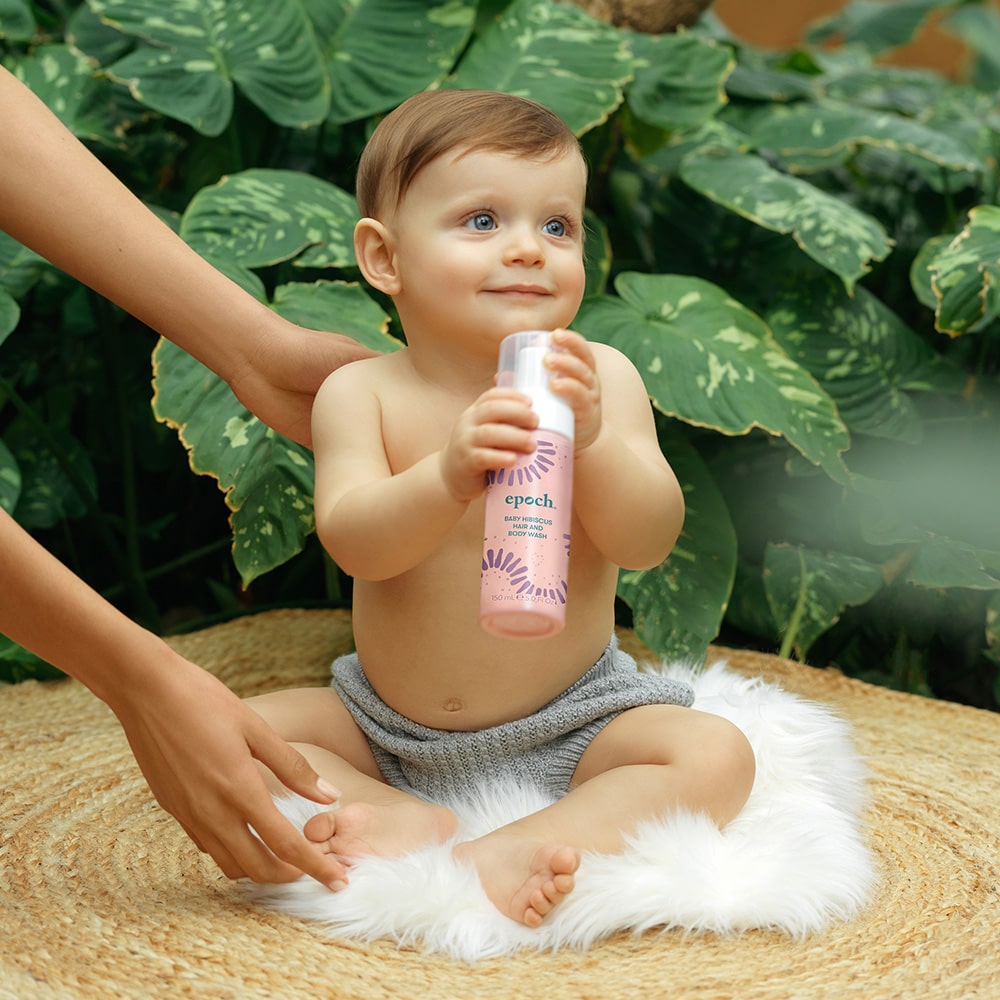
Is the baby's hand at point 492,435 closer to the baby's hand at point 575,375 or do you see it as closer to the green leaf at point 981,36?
the baby's hand at point 575,375

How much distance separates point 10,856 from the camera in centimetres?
87

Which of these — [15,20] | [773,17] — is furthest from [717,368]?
[773,17]

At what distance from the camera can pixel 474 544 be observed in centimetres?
91

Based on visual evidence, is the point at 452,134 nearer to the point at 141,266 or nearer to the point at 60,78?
the point at 141,266

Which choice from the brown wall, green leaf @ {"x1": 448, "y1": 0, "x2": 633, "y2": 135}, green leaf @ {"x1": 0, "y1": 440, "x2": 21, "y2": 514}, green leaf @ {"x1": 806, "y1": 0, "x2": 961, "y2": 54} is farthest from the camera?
the brown wall

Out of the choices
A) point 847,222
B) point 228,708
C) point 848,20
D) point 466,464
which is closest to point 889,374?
point 847,222

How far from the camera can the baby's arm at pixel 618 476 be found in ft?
2.55

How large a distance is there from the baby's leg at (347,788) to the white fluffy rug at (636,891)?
2 centimetres

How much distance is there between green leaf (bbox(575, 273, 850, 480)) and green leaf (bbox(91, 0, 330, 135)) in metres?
0.51

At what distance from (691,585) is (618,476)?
526 millimetres

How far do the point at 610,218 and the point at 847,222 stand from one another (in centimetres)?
56

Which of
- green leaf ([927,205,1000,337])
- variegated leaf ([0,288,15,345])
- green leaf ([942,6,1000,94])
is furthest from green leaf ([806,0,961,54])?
variegated leaf ([0,288,15,345])

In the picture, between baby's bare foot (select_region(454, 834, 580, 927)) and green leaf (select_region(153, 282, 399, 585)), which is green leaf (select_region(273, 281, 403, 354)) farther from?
baby's bare foot (select_region(454, 834, 580, 927))

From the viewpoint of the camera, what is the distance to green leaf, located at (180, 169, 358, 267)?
1.31 meters
